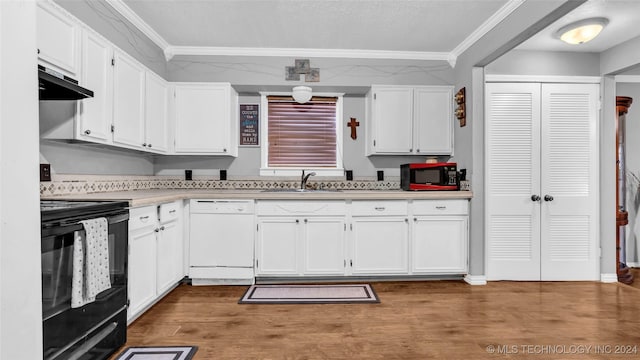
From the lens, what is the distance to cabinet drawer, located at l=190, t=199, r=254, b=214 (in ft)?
10.4

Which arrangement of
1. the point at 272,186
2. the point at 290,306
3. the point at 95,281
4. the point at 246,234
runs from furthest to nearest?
1. the point at 272,186
2. the point at 246,234
3. the point at 290,306
4. the point at 95,281

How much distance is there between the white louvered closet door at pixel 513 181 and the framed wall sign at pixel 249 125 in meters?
2.45

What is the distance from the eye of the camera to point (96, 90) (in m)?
2.31

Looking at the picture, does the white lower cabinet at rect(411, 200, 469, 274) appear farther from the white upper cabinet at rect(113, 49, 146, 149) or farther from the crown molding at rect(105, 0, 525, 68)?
the white upper cabinet at rect(113, 49, 146, 149)

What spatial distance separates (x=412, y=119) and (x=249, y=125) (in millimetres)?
1830

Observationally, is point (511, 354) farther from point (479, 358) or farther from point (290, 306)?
point (290, 306)

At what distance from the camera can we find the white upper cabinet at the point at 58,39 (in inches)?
72.2

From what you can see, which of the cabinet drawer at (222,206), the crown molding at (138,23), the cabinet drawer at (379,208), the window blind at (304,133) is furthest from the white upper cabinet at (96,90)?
the cabinet drawer at (379,208)

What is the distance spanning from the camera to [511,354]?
200 cm

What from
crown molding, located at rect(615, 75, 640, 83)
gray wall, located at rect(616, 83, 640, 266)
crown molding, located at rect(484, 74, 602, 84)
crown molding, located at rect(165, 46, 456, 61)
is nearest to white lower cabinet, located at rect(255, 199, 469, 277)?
→ crown molding, located at rect(484, 74, 602, 84)

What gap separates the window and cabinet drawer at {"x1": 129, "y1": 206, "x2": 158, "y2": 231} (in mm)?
1587

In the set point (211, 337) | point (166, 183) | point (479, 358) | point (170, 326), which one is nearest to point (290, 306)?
point (211, 337)

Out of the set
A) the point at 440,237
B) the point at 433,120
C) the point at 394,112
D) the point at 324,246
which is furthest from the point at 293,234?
the point at 433,120

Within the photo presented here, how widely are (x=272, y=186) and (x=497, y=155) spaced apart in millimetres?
2390
